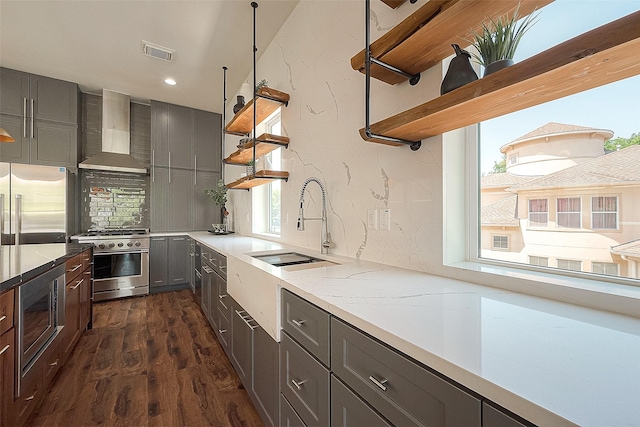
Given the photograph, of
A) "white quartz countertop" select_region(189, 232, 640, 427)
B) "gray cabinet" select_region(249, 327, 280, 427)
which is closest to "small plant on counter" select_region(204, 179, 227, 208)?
"gray cabinet" select_region(249, 327, 280, 427)

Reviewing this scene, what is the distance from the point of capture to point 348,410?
847mm

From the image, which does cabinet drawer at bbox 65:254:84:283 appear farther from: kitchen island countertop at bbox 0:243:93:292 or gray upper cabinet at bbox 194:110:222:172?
gray upper cabinet at bbox 194:110:222:172

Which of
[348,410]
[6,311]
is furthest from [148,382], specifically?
[348,410]

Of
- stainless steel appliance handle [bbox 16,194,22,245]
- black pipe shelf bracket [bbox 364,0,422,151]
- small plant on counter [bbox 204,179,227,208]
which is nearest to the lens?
black pipe shelf bracket [bbox 364,0,422,151]

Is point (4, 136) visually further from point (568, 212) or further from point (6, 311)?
point (568, 212)

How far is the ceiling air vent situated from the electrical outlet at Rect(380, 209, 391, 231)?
3029 mm

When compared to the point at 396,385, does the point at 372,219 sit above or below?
above

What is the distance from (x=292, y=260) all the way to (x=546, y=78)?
158 centimetres

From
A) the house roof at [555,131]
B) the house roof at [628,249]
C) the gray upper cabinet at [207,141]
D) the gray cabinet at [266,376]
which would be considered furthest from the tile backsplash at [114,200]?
the house roof at [628,249]

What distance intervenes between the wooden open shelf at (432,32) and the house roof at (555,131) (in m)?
0.40

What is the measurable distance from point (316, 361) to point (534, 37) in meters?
1.47

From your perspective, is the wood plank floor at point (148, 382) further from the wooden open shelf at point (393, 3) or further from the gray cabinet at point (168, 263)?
the wooden open shelf at point (393, 3)

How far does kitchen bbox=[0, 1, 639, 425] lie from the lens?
0.61 metres

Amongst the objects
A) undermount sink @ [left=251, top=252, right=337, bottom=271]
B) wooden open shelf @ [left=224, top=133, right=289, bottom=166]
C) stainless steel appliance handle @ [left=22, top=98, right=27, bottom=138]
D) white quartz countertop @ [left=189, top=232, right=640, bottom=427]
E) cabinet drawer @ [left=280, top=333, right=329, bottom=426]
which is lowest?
cabinet drawer @ [left=280, top=333, right=329, bottom=426]
